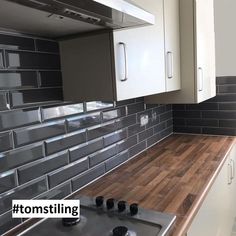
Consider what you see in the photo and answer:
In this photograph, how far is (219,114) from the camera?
2.48 meters

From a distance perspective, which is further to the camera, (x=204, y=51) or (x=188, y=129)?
(x=188, y=129)

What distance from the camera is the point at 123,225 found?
1.04 meters

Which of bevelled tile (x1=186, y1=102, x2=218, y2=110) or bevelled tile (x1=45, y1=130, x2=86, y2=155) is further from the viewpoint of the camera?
bevelled tile (x1=186, y1=102, x2=218, y2=110)

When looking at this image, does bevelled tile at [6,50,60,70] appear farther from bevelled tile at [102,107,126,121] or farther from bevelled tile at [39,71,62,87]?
bevelled tile at [102,107,126,121]

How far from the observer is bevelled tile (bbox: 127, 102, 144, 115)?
1872mm

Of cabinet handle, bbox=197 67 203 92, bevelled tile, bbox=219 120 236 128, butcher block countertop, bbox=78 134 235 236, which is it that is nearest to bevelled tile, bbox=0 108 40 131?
butcher block countertop, bbox=78 134 235 236

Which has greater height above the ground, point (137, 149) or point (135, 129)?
point (135, 129)

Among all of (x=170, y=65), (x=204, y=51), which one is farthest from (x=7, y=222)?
(x=204, y=51)

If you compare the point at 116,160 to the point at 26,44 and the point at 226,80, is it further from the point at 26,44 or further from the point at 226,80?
the point at 226,80

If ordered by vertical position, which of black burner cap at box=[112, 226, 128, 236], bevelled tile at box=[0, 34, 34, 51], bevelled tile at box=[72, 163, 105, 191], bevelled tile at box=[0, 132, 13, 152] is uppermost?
bevelled tile at box=[0, 34, 34, 51]

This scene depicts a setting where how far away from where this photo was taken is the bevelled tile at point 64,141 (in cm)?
121

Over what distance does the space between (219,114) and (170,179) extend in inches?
48.6

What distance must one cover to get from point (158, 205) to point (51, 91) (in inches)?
26.8

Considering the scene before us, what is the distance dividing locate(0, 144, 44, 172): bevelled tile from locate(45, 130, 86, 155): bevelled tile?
5cm
